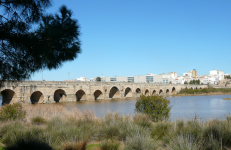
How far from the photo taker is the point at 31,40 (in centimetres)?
408

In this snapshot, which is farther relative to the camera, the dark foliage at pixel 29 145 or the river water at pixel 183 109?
the river water at pixel 183 109

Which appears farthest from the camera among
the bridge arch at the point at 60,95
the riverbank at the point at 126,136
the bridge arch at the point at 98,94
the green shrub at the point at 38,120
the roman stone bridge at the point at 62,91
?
the bridge arch at the point at 98,94

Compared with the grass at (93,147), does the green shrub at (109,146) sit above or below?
above

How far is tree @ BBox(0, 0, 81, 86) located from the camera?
4.13 metres

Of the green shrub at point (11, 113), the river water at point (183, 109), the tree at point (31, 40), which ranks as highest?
the tree at point (31, 40)

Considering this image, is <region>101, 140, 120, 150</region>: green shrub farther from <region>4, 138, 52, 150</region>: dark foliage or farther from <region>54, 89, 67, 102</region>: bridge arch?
<region>54, 89, 67, 102</region>: bridge arch

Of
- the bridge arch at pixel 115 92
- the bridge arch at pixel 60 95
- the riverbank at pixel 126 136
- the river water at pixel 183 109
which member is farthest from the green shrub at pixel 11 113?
the bridge arch at pixel 115 92

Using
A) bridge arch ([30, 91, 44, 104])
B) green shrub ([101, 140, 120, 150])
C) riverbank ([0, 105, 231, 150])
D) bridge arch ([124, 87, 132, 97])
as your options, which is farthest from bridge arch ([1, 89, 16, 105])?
bridge arch ([124, 87, 132, 97])

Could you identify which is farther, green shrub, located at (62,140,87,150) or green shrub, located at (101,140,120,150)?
green shrub, located at (101,140,120,150)

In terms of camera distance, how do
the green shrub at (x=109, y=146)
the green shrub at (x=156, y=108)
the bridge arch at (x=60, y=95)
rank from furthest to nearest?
the bridge arch at (x=60, y=95) < the green shrub at (x=156, y=108) < the green shrub at (x=109, y=146)

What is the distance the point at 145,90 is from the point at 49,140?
45.8 m

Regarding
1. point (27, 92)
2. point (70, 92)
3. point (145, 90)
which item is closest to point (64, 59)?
point (27, 92)

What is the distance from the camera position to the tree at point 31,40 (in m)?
4.13

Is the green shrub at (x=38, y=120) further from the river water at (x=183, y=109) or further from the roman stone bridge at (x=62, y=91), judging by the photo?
the roman stone bridge at (x=62, y=91)
